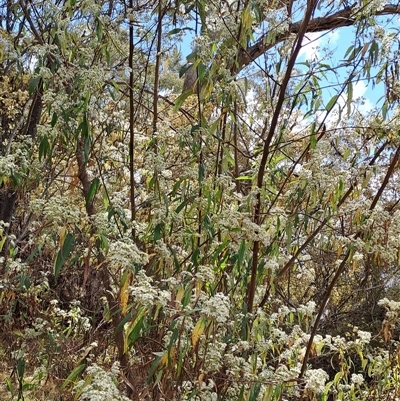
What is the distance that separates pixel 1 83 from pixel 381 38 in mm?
4361

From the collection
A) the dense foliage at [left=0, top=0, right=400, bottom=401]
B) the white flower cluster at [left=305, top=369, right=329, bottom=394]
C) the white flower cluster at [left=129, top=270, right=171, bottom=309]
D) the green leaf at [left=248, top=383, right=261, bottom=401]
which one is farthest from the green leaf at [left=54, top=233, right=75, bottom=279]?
the white flower cluster at [left=305, top=369, right=329, bottom=394]

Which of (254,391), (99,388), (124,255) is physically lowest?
(99,388)

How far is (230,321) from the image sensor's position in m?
1.97

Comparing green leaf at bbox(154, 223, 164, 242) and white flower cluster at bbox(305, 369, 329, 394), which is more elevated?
green leaf at bbox(154, 223, 164, 242)

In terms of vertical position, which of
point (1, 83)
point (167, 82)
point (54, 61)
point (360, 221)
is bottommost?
point (360, 221)

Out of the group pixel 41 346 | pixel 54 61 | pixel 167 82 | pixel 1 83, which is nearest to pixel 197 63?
pixel 54 61

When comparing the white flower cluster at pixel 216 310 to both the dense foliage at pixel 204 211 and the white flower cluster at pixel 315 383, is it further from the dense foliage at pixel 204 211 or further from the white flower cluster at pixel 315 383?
the white flower cluster at pixel 315 383

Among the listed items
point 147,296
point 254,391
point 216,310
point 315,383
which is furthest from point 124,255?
point 315,383

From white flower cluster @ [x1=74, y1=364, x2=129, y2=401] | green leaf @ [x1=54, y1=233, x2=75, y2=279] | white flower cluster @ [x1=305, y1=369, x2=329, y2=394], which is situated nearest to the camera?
white flower cluster @ [x1=74, y1=364, x2=129, y2=401]

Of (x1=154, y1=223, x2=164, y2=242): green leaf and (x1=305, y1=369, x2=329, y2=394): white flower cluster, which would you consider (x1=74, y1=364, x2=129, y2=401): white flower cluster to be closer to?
(x1=154, y1=223, x2=164, y2=242): green leaf

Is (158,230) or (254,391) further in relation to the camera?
(158,230)

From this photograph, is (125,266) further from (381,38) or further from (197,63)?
(381,38)

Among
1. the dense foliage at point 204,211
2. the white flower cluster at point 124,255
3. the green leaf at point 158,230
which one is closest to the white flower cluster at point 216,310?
the dense foliage at point 204,211

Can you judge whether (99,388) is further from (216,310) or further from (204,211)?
(204,211)
